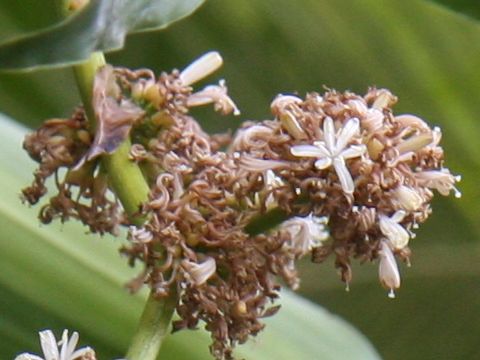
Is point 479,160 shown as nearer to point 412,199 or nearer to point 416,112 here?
point 416,112

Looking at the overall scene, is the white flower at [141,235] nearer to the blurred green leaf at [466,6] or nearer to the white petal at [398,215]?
the white petal at [398,215]

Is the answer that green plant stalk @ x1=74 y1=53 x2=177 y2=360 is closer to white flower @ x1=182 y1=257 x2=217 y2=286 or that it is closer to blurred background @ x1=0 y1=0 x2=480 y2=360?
white flower @ x1=182 y1=257 x2=217 y2=286

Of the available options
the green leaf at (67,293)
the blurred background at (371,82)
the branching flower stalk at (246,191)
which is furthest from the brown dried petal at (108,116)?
the blurred background at (371,82)

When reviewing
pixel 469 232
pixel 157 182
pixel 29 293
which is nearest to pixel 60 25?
pixel 157 182

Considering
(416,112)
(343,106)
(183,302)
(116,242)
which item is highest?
(416,112)

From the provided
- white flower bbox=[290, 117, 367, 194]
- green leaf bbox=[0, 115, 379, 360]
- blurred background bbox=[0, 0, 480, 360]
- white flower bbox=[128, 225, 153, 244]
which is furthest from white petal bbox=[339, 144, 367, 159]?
blurred background bbox=[0, 0, 480, 360]

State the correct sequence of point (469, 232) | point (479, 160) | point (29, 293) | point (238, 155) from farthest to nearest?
point (469, 232), point (479, 160), point (29, 293), point (238, 155)
